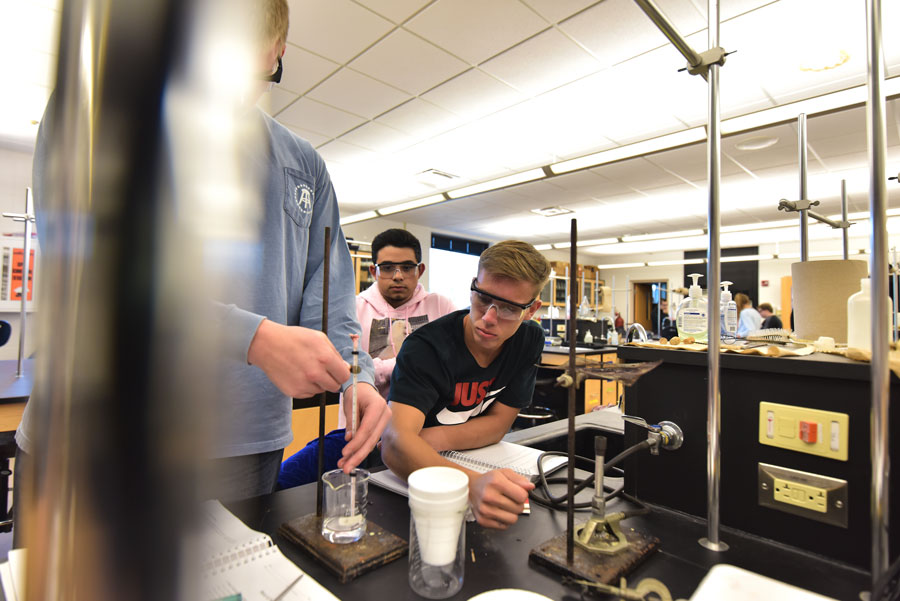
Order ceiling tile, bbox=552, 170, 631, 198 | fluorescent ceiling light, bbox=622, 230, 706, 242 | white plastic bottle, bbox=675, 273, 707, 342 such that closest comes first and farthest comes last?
white plastic bottle, bbox=675, 273, 707, 342 → ceiling tile, bbox=552, 170, 631, 198 → fluorescent ceiling light, bbox=622, 230, 706, 242

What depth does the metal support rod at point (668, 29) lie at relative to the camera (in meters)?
0.68

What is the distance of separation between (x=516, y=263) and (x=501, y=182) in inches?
172

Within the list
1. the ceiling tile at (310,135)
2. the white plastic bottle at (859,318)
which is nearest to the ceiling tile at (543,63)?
the ceiling tile at (310,135)

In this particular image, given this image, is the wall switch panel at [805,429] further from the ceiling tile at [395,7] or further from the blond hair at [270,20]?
the ceiling tile at [395,7]

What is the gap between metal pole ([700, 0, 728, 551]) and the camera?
2.43ft

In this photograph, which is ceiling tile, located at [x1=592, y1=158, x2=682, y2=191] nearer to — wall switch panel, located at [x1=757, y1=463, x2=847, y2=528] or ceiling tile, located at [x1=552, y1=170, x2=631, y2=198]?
ceiling tile, located at [x1=552, y1=170, x2=631, y2=198]

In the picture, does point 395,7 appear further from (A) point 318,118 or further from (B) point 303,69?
(A) point 318,118

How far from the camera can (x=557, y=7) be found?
2529 millimetres

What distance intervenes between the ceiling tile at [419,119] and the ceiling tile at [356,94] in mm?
98

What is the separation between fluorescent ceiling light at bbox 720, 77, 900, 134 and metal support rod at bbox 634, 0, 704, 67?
320cm

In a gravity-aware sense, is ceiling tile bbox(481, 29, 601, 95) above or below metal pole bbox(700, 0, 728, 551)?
above

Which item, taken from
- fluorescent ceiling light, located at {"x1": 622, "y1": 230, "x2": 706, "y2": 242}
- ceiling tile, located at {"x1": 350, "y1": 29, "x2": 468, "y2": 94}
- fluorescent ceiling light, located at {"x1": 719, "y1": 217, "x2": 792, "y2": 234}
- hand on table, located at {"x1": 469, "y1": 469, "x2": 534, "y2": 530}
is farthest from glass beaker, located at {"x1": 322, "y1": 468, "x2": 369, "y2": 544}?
fluorescent ceiling light, located at {"x1": 622, "y1": 230, "x2": 706, "y2": 242}

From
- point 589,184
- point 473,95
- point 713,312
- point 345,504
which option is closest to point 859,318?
point 713,312

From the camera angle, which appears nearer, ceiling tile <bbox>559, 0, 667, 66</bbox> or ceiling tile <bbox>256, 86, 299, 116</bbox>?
ceiling tile <bbox>559, 0, 667, 66</bbox>
